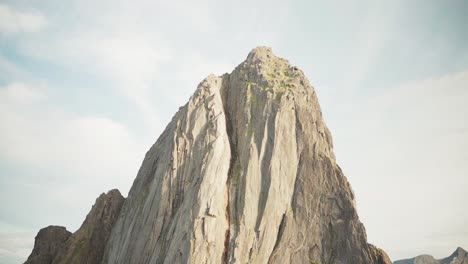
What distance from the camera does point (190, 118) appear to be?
42.6 metres

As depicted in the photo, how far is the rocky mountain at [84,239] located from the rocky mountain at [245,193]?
33 cm

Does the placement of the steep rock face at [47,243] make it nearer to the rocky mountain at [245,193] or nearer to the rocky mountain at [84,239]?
the rocky mountain at [84,239]

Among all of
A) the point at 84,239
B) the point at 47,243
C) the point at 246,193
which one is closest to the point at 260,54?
the point at 246,193

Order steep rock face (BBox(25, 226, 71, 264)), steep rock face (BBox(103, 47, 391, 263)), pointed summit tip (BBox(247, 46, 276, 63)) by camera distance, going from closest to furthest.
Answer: steep rock face (BBox(103, 47, 391, 263)) → steep rock face (BBox(25, 226, 71, 264)) → pointed summit tip (BBox(247, 46, 276, 63))

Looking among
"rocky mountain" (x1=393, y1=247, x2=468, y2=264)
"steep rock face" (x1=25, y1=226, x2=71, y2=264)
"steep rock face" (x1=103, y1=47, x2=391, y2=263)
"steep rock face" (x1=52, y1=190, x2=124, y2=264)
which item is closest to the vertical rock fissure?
"steep rock face" (x1=103, y1=47, x2=391, y2=263)

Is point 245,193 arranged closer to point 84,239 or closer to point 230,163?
point 230,163

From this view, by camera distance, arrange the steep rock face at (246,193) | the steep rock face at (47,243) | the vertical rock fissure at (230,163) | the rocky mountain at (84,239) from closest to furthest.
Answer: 1. the vertical rock fissure at (230,163)
2. the steep rock face at (246,193)
3. the rocky mountain at (84,239)
4. the steep rock face at (47,243)

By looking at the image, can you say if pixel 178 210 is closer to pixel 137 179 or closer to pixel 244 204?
pixel 244 204

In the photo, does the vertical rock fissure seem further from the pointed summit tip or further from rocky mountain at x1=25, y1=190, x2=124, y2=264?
rocky mountain at x1=25, y1=190, x2=124, y2=264

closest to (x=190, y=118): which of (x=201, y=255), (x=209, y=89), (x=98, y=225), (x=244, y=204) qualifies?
(x=209, y=89)

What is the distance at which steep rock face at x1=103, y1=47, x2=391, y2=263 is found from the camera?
116ft

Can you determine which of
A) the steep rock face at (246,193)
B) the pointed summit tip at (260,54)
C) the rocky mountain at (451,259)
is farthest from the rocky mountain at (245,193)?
the rocky mountain at (451,259)

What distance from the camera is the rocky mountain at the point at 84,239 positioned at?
Answer: 154 feet

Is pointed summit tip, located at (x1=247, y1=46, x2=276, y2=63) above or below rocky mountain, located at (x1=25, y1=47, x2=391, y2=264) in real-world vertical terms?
above
